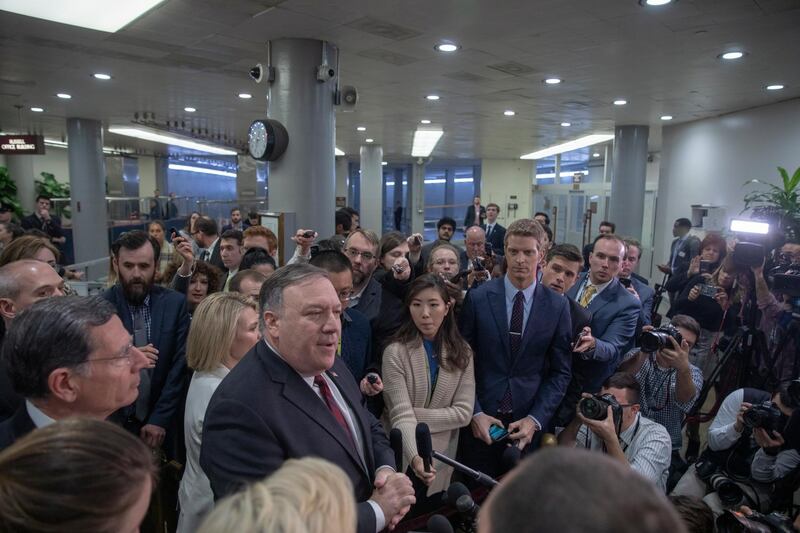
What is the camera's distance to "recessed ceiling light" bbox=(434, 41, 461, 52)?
4.82 meters

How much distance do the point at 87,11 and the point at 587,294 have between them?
188 inches

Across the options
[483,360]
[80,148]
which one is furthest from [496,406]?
[80,148]

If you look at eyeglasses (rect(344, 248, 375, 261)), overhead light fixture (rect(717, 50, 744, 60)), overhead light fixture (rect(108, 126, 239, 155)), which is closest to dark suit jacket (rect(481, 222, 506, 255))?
overhead light fixture (rect(717, 50, 744, 60))

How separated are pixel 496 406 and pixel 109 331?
73.8 inches

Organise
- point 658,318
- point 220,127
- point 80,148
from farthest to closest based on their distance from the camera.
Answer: point 220,127, point 80,148, point 658,318

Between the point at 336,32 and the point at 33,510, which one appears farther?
the point at 336,32

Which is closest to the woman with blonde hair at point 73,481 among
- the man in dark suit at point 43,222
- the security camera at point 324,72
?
the security camera at point 324,72

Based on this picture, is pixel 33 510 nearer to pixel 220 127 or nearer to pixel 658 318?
pixel 658 318

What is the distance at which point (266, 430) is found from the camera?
1482 mm

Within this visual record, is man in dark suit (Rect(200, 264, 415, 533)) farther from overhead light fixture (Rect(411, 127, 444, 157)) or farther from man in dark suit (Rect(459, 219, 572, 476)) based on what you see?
overhead light fixture (Rect(411, 127, 444, 157))

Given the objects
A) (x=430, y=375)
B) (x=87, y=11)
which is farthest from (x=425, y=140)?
(x=430, y=375)

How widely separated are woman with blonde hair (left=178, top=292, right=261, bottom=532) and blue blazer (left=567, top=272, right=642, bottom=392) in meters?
1.85

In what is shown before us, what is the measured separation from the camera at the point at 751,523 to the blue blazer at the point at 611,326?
1.09 metres

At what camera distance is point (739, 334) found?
3.78 m
